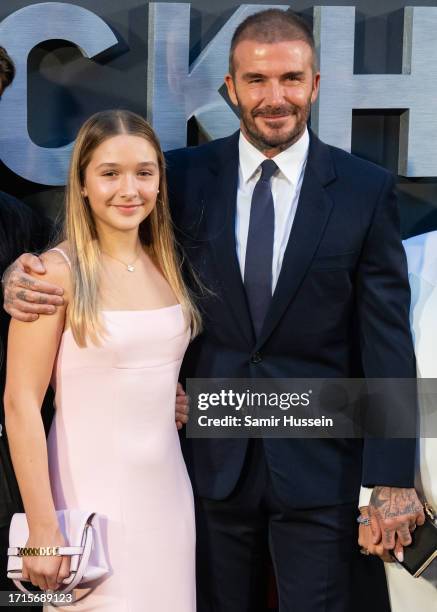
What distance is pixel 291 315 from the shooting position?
2.38 meters

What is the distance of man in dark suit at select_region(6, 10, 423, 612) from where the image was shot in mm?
2383

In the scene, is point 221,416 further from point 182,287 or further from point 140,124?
point 140,124

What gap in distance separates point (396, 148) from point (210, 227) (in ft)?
3.07

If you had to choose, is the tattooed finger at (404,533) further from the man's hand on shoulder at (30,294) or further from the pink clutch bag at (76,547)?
the man's hand on shoulder at (30,294)

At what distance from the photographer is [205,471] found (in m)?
2.47

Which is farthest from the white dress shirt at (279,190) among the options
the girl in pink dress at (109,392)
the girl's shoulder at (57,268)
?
the girl's shoulder at (57,268)

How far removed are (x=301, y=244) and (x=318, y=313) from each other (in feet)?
0.61

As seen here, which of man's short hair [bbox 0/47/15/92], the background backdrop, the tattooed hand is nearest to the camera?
the tattooed hand

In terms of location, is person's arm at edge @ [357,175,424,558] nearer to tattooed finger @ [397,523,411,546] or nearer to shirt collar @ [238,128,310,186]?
tattooed finger @ [397,523,411,546]

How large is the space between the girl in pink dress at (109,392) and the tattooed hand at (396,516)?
0.49 meters

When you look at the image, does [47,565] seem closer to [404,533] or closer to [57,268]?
[57,268]

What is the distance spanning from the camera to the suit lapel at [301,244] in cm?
236

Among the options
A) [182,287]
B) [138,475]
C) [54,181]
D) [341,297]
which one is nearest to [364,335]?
[341,297]

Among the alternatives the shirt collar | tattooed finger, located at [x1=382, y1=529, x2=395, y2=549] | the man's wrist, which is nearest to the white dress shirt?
the shirt collar
